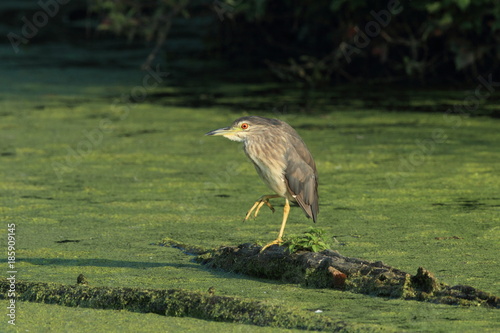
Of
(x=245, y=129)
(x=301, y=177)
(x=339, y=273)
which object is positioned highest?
(x=245, y=129)

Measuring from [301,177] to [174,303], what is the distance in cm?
100

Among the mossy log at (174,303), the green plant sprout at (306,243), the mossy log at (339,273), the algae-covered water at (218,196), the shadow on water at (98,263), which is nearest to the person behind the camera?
the mossy log at (174,303)

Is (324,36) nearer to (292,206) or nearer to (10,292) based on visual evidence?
(292,206)

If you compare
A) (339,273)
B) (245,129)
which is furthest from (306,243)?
(245,129)

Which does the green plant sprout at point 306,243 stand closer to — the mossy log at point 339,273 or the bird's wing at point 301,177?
the mossy log at point 339,273

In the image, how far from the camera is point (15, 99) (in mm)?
9641

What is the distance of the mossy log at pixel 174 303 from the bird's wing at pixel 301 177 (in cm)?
81

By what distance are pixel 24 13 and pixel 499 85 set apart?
960 cm

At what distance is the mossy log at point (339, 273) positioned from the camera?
3584 mm

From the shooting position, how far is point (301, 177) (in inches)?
173

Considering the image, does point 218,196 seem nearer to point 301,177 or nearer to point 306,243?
point 301,177

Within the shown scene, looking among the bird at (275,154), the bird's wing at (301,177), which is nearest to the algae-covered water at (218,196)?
the bird's wing at (301,177)

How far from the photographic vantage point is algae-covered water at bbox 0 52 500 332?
3.77 m

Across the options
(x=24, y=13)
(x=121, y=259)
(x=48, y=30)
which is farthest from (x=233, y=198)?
(x=24, y=13)
